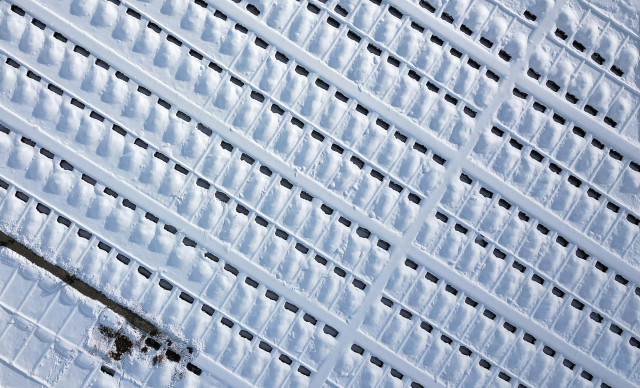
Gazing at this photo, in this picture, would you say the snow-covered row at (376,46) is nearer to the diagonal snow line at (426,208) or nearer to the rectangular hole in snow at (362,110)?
the diagonal snow line at (426,208)

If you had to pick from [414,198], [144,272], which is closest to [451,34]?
[414,198]

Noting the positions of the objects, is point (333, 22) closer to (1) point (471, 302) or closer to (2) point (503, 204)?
(2) point (503, 204)

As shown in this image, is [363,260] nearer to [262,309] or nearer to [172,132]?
[262,309]

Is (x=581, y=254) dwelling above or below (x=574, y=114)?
below

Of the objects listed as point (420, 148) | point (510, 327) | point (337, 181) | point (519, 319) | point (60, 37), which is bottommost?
point (510, 327)

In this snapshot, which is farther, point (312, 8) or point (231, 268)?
point (231, 268)

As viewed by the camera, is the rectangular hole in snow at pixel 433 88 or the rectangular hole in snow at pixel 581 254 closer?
the rectangular hole in snow at pixel 433 88

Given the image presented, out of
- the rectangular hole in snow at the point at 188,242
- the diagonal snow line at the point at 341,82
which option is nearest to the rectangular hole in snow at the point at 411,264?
the diagonal snow line at the point at 341,82
